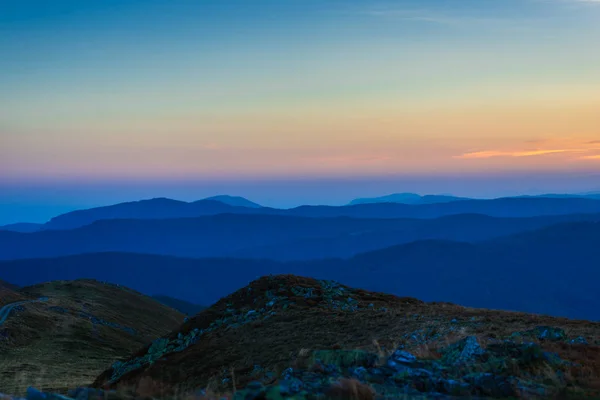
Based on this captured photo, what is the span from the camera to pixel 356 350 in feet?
43.9

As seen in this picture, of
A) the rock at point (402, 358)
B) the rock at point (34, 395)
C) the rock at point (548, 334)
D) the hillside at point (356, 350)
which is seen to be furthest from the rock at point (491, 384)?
the rock at point (34, 395)

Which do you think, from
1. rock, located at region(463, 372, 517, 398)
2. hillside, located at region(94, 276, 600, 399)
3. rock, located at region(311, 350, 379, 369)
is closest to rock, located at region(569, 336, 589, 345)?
hillside, located at region(94, 276, 600, 399)

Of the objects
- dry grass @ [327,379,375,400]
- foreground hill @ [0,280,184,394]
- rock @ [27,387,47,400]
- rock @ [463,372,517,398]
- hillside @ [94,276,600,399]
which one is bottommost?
foreground hill @ [0,280,184,394]

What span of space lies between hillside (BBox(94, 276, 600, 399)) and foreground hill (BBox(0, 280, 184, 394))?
6.84m

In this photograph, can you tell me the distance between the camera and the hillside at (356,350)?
35.5ft

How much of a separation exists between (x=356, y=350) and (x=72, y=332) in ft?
177

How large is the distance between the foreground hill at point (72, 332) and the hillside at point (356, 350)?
6.84 m

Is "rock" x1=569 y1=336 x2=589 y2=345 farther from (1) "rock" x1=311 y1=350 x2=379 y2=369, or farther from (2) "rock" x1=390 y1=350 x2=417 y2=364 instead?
(1) "rock" x1=311 y1=350 x2=379 y2=369

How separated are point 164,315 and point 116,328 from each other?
2966cm

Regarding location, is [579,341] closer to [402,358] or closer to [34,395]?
[402,358]

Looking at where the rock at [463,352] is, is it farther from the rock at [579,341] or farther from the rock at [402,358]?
the rock at [579,341]

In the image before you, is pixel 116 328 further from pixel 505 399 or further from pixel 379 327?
pixel 505 399

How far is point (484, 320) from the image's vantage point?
2417 centimetres

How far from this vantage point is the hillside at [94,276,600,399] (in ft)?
35.5
